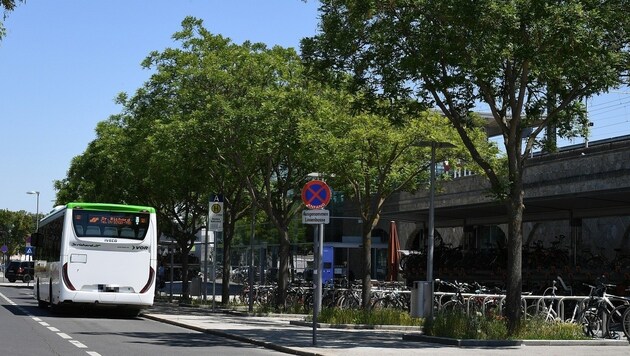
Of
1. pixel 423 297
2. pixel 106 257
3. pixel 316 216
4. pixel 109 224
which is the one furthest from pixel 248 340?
pixel 109 224

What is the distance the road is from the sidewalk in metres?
0.53

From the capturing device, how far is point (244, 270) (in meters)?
58.3

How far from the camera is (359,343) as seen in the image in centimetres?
2019

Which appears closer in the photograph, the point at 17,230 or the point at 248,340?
the point at 248,340

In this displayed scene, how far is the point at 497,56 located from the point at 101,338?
945 centimetres

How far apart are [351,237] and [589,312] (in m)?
30.4

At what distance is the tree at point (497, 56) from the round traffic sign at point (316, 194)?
2477 millimetres

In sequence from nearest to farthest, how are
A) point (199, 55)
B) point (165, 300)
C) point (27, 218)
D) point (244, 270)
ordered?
point (199, 55), point (165, 300), point (244, 270), point (27, 218)

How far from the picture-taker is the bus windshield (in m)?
28.4

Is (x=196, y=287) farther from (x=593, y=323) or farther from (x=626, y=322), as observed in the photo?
(x=626, y=322)

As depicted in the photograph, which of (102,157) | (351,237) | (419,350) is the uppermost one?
(102,157)

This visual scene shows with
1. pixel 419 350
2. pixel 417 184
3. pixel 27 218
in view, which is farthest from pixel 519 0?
pixel 27 218

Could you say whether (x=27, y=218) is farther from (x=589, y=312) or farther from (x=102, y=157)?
(x=589, y=312)

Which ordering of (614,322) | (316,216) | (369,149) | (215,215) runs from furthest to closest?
(215,215) < (369,149) < (614,322) < (316,216)
